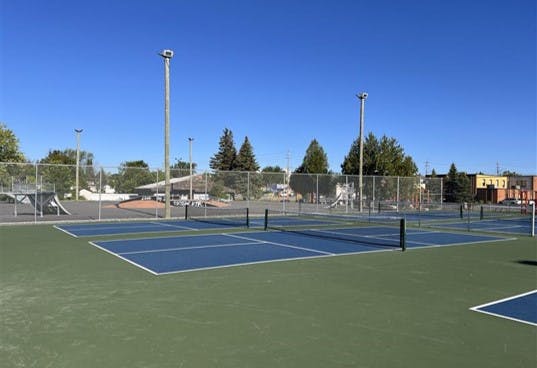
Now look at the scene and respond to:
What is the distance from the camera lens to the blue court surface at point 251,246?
1138 centimetres

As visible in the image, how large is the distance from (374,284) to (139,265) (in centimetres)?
532

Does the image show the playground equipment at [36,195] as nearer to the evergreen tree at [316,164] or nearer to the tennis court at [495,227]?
the tennis court at [495,227]

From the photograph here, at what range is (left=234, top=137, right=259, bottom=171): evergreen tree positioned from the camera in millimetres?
73812

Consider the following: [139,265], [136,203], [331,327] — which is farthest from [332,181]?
[331,327]

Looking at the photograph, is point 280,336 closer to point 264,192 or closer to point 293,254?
point 293,254

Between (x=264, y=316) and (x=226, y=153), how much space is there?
7159 centimetres

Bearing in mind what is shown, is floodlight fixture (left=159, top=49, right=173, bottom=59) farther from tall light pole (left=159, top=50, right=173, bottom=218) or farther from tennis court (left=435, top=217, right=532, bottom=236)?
tennis court (left=435, top=217, right=532, bottom=236)

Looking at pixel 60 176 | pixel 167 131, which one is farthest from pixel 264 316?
pixel 60 176

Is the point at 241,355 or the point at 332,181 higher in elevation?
the point at 332,181

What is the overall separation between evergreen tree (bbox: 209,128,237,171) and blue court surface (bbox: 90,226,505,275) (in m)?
57.3

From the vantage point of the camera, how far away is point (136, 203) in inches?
1502

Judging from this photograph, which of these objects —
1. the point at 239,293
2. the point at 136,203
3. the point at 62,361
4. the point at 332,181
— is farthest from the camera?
the point at 136,203

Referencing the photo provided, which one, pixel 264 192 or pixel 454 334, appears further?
pixel 264 192

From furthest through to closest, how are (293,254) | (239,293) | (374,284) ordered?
(293,254) → (374,284) → (239,293)
